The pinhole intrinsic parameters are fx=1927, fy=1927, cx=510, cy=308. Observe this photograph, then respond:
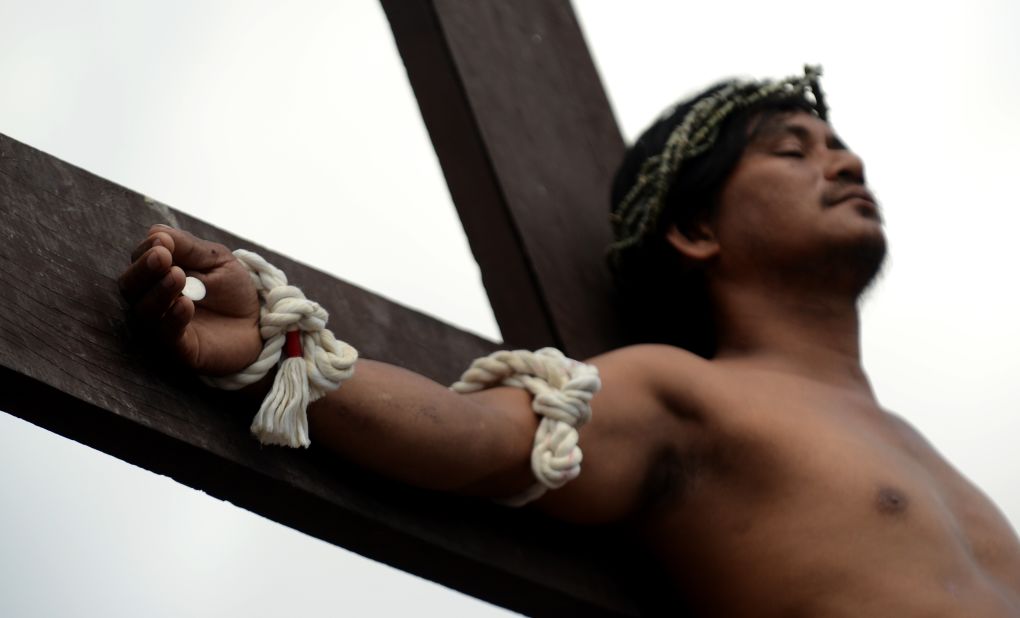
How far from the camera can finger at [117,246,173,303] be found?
55.4 inches

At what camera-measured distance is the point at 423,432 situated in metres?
1.56

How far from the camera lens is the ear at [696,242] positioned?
208 centimetres

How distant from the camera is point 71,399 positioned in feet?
4.62

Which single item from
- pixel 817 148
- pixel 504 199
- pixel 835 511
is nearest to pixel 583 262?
pixel 504 199

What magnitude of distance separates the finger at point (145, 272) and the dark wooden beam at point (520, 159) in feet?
2.04

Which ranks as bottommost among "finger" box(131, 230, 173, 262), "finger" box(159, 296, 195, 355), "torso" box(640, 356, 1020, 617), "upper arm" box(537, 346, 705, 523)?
"torso" box(640, 356, 1020, 617)

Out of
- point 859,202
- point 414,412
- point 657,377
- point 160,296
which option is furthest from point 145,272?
point 859,202

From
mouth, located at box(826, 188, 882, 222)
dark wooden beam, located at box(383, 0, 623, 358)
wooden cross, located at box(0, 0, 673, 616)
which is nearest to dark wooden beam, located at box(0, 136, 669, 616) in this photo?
wooden cross, located at box(0, 0, 673, 616)

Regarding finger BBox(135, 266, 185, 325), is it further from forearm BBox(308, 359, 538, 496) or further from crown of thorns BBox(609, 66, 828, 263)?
crown of thorns BBox(609, 66, 828, 263)

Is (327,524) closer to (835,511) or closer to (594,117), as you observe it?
(835,511)

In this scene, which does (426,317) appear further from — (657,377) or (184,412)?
(184,412)

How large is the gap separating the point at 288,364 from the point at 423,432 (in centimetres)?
14

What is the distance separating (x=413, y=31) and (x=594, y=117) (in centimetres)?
28

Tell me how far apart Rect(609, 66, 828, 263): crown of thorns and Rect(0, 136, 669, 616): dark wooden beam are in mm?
432
